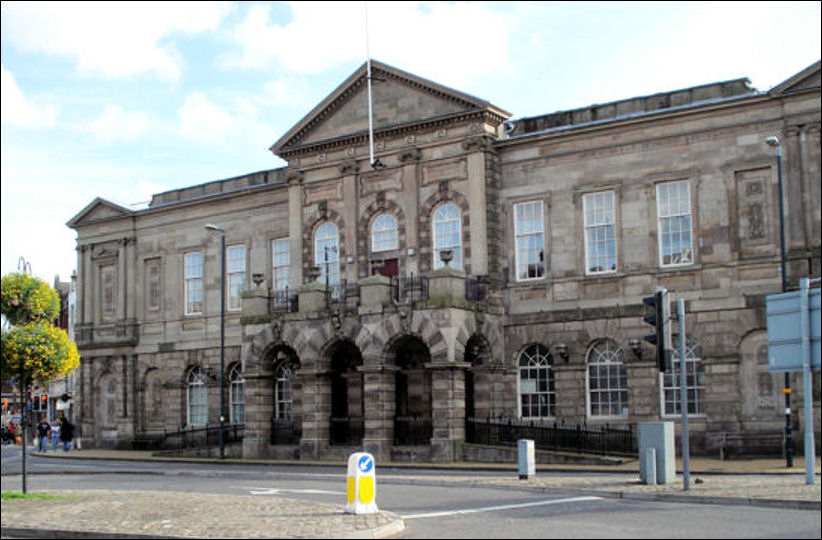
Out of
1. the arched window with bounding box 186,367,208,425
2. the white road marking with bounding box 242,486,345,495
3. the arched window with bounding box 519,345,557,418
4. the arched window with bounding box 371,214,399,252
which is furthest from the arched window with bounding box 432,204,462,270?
the white road marking with bounding box 242,486,345,495

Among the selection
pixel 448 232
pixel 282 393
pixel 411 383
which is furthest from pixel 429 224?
pixel 282 393

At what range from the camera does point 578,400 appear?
3488 cm

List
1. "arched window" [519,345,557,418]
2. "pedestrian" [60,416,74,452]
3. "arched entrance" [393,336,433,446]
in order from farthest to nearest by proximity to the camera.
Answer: "pedestrian" [60,416,74,452], "arched entrance" [393,336,433,446], "arched window" [519,345,557,418]

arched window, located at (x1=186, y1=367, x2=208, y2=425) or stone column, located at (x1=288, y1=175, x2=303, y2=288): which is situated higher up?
→ stone column, located at (x1=288, y1=175, x2=303, y2=288)

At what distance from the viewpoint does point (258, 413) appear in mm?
38562

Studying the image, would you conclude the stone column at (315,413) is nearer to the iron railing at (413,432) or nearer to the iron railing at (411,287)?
the iron railing at (413,432)

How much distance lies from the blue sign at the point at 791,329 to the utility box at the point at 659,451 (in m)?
2.55

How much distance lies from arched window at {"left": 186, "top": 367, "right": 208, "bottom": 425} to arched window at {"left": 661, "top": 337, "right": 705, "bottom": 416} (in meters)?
21.2

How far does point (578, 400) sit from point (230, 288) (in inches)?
685

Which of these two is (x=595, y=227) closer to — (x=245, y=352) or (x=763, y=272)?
(x=763, y=272)

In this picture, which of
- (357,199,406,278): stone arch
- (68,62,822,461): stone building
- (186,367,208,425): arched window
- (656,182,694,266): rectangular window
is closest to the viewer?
(68,62,822,461): stone building

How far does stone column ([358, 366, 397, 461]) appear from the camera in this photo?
3478 cm

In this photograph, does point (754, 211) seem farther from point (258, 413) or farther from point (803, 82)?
point (258, 413)

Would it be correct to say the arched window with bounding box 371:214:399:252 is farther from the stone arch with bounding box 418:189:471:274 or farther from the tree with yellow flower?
the tree with yellow flower
